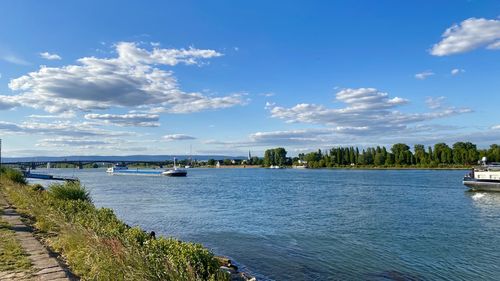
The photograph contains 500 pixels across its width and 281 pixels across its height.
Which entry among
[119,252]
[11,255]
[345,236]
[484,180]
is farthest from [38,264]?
[484,180]

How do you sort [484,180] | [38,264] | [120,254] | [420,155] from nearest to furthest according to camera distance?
[120,254] < [38,264] < [484,180] < [420,155]

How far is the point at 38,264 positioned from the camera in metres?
10.2

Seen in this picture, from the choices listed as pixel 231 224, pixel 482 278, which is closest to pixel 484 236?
pixel 482 278

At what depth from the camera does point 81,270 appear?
9.82m

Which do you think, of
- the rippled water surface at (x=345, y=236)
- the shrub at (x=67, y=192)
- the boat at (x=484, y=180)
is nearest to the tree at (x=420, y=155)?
the boat at (x=484, y=180)

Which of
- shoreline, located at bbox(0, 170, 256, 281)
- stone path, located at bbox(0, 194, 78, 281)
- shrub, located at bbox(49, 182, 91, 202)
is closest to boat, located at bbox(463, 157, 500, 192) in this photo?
shoreline, located at bbox(0, 170, 256, 281)

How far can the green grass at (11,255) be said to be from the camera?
9898 millimetres

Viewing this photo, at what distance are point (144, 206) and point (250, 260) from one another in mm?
28197

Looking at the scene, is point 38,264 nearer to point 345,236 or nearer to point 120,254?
point 120,254

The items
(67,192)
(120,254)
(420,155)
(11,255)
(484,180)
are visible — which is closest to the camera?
(120,254)

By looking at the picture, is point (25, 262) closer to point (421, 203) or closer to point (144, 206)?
point (144, 206)

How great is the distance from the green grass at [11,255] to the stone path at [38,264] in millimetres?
146

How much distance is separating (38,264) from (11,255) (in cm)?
143

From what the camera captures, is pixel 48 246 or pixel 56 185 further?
pixel 56 185
